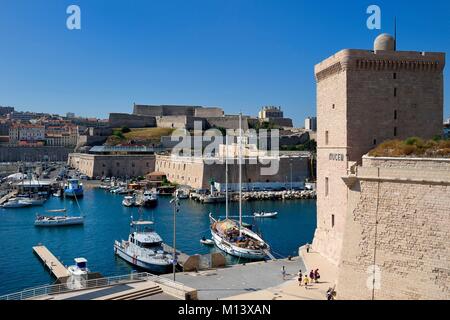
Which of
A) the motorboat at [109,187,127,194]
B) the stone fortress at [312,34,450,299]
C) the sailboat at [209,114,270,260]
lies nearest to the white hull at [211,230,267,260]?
the sailboat at [209,114,270,260]

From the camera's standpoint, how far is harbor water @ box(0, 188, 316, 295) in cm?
1748

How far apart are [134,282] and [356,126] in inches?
243

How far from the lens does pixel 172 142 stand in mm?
55031

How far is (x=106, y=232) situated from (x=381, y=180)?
677 inches

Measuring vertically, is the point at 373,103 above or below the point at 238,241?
above

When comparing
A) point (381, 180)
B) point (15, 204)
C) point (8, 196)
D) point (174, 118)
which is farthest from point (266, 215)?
point (174, 118)

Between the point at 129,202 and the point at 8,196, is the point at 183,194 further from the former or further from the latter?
the point at 8,196

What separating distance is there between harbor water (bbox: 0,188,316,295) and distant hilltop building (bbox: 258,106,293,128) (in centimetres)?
3437

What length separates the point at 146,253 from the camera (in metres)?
17.3

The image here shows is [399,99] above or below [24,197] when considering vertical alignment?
above

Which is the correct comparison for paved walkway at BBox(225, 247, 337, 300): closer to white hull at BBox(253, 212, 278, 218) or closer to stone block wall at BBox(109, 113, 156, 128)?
white hull at BBox(253, 212, 278, 218)
